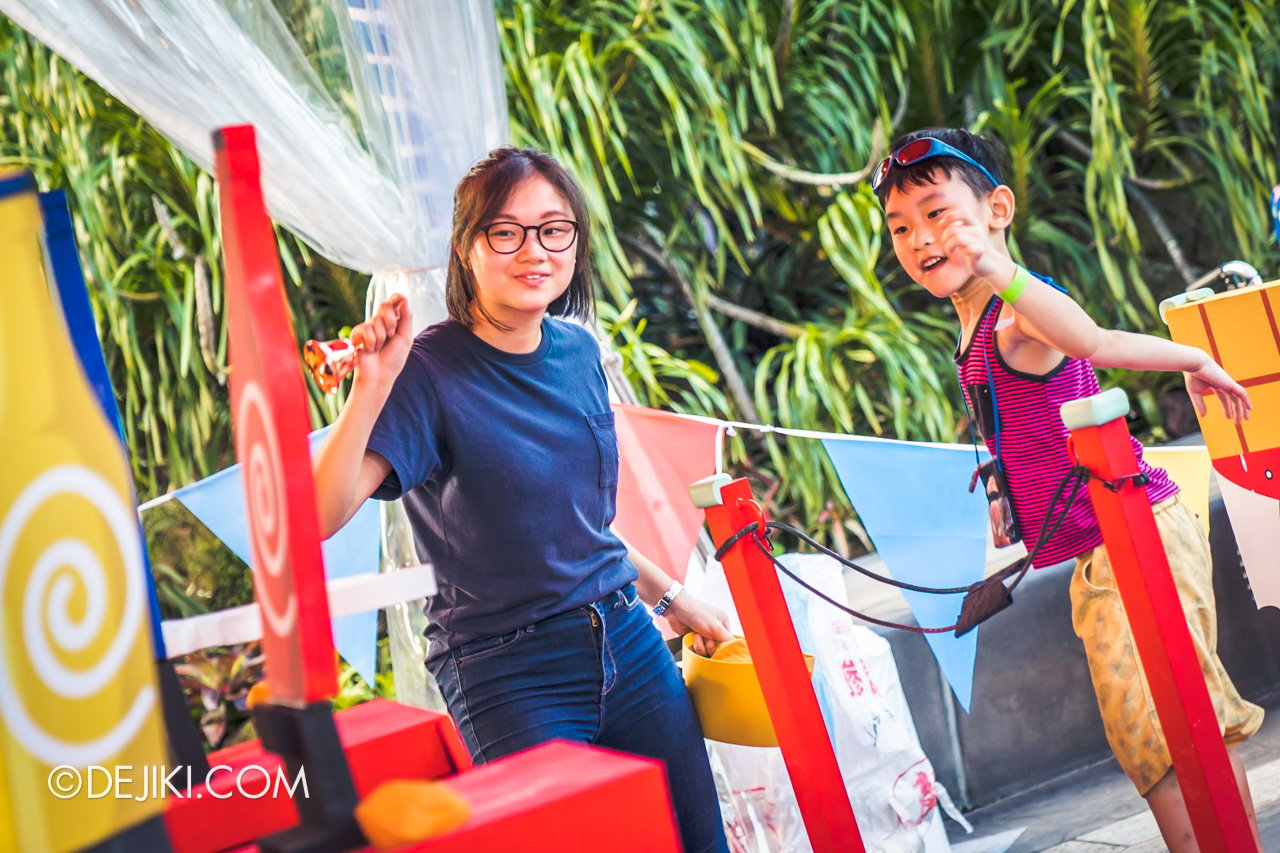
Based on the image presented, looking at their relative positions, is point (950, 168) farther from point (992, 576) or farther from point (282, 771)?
point (282, 771)

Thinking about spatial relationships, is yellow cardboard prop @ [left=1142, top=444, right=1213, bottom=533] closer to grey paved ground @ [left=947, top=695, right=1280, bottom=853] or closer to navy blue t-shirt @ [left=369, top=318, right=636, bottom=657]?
grey paved ground @ [left=947, top=695, right=1280, bottom=853]

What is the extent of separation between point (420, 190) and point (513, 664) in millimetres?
919

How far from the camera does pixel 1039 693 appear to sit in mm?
2729

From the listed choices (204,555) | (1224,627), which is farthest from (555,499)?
(204,555)

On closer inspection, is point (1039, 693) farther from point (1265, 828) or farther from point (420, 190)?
point (420, 190)

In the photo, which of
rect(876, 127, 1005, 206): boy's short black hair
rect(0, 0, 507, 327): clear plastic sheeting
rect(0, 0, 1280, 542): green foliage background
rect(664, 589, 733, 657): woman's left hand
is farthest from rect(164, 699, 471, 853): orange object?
rect(0, 0, 1280, 542): green foliage background

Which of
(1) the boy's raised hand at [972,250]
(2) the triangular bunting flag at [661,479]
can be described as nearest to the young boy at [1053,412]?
(1) the boy's raised hand at [972,250]

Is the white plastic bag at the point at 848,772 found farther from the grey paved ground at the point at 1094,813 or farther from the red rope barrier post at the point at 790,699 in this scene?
the red rope barrier post at the point at 790,699

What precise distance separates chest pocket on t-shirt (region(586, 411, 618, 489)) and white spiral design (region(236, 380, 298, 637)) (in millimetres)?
778

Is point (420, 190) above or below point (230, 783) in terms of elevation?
above

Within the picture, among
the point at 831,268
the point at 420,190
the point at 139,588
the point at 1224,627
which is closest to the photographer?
the point at 139,588

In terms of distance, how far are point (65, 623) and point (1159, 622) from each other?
52.0 inches

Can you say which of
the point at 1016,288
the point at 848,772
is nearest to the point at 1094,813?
the point at 848,772

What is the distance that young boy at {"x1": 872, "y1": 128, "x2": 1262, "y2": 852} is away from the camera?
1.76m
